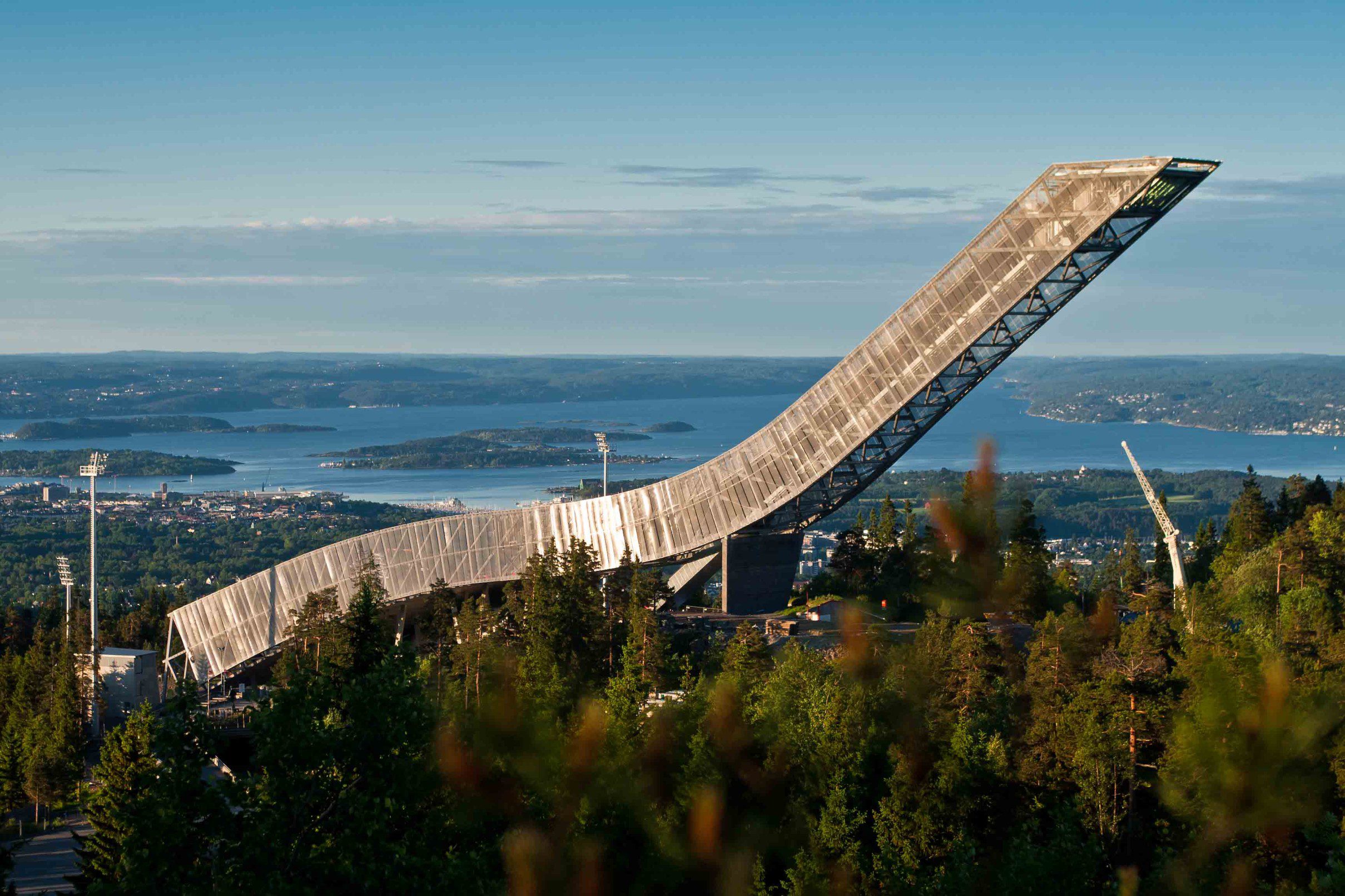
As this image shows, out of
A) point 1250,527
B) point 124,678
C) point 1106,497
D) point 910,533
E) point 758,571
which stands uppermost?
point 1250,527

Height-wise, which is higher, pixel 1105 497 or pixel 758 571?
pixel 758 571

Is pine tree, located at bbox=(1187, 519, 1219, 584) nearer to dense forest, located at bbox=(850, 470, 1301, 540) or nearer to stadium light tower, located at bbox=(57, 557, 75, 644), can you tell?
stadium light tower, located at bbox=(57, 557, 75, 644)

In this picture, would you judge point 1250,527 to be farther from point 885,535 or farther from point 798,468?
point 798,468

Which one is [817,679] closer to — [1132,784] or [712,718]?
[712,718]

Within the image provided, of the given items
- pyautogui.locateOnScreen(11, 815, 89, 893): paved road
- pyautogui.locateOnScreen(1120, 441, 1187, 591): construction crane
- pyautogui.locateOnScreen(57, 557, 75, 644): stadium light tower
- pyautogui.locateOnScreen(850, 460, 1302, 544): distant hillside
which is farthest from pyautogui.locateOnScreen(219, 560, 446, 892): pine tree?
pyautogui.locateOnScreen(850, 460, 1302, 544): distant hillside

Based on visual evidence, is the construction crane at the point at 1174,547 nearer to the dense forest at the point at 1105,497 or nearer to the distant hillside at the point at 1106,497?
the distant hillside at the point at 1106,497

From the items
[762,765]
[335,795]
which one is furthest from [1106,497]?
[335,795]
